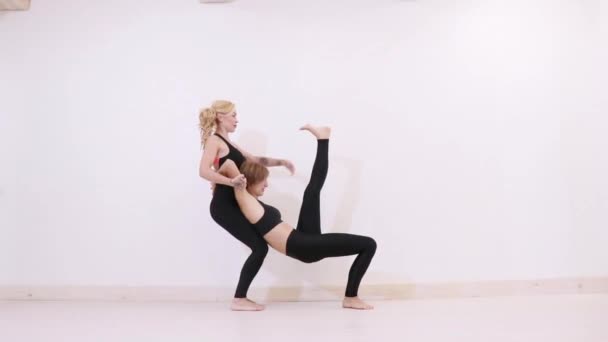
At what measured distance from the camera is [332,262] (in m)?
3.26

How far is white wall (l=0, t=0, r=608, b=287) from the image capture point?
3283 mm

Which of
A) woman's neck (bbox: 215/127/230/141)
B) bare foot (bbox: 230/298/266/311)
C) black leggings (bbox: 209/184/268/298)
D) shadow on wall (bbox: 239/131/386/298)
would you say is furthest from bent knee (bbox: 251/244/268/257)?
woman's neck (bbox: 215/127/230/141)

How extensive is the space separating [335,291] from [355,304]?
1.53ft

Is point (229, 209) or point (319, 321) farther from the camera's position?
point (229, 209)

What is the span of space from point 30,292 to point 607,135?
4.12m

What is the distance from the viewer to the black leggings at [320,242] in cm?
270

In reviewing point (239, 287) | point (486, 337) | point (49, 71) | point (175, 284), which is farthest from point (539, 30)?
point (49, 71)

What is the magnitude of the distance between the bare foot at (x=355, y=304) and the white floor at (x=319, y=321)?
2.7 inches

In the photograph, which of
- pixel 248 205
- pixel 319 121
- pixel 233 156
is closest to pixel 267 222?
pixel 248 205

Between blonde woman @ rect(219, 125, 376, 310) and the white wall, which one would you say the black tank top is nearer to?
blonde woman @ rect(219, 125, 376, 310)

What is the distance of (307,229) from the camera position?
2.83 metres

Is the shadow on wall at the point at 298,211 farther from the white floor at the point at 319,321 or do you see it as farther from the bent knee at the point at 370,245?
the bent knee at the point at 370,245

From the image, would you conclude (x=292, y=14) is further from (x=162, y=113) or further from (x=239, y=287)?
(x=239, y=287)

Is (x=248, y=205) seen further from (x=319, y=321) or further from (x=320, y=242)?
(x=319, y=321)
